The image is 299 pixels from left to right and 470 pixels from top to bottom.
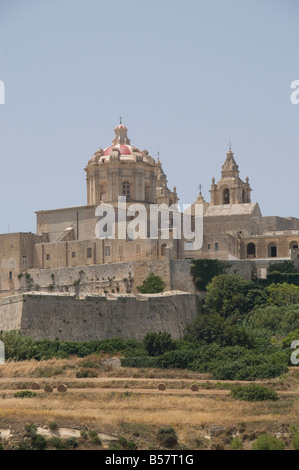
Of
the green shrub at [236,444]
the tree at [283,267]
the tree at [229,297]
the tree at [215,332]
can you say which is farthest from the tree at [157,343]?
the green shrub at [236,444]

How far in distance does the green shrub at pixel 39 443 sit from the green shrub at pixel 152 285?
23.7m

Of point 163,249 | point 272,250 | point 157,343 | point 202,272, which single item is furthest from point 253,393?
point 272,250

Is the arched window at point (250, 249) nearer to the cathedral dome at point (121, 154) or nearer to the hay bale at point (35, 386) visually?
the cathedral dome at point (121, 154)

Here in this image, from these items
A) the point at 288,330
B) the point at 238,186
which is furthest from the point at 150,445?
the point at 238,186

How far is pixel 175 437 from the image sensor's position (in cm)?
4181

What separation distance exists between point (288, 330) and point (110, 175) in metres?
14.9

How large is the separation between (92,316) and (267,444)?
1924 cm

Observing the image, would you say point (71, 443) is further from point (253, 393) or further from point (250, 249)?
point (250, 249)

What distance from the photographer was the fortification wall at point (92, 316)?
57.5 metres

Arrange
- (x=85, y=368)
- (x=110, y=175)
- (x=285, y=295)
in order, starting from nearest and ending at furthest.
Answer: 1. (x=85, y=368)
2. (x=285, y=295)
3. (x=110, y=175)

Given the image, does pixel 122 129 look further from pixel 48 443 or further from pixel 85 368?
pixel 48 443

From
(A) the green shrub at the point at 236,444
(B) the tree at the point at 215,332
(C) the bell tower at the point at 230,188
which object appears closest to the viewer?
(A) the green shrub at the point at 236,444

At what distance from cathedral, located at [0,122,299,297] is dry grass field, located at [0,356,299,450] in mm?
12915

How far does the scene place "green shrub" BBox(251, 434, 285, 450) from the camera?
4094 centimetres
